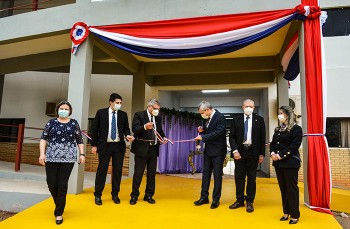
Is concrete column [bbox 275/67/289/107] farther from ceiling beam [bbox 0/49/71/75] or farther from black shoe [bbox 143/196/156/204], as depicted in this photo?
ceiling beam [bbox 0/49/71/75]

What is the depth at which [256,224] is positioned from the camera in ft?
10.1

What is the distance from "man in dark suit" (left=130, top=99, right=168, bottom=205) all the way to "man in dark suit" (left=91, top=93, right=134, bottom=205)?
0.65ft

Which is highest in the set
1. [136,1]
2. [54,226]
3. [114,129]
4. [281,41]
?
[136,1]

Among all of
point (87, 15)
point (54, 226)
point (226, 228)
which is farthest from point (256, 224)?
point (87, 15)

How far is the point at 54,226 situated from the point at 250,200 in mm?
2418

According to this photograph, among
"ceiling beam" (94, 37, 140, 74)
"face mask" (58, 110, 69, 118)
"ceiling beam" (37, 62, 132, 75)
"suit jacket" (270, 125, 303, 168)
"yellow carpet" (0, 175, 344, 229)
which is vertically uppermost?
"ceiling beam" (37, 62, 132, 75)

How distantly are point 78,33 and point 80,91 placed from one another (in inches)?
42.3

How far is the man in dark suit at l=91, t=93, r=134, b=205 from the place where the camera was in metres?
3.93

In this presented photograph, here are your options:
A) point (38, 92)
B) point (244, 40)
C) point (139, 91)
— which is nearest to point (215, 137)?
point (244, 40)

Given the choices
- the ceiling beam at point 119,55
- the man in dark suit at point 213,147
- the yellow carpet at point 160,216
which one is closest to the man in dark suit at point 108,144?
the yellow carpet at point 160,216

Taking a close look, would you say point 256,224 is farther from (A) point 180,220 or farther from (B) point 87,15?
(B) point 87,15

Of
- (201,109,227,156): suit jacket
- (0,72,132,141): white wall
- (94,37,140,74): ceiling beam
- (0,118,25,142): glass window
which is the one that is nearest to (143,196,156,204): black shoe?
(201,109,227,156): suit jacket

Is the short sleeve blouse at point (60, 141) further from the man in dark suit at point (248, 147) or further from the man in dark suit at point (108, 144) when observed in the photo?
the man in dark suit at point (248, 147)

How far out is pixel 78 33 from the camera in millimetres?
4891
